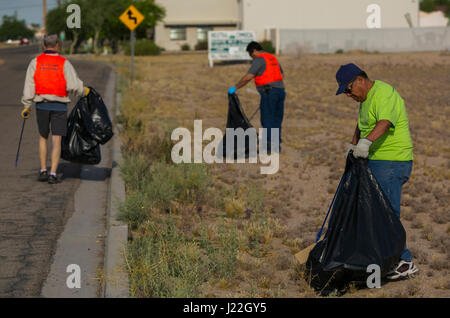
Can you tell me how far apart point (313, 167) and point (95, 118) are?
3.64m

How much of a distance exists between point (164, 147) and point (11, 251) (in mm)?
4673

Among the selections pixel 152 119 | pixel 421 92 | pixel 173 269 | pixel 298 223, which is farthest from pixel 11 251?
pixel 421 92


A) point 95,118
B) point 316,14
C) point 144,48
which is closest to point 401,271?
point 95,118

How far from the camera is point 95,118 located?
30.0ft

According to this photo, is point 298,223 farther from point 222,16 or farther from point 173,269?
point 222,16

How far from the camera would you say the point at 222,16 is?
206ft

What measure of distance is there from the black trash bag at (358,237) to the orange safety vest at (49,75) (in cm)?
461

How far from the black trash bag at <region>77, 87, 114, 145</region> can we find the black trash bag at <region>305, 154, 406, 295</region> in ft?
14.5

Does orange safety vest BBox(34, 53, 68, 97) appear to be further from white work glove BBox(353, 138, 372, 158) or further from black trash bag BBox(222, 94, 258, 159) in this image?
white work glove BBox(353, 138, 372, 158)

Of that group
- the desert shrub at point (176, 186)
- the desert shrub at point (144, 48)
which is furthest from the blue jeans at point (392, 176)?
the desert shrub at point (144, 48)

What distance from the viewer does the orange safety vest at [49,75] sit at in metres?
8.70

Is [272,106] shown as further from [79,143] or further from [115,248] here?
[115,248]

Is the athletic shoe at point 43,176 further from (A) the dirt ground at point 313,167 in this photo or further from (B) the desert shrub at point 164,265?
(B) the desert shrub at point 164,265

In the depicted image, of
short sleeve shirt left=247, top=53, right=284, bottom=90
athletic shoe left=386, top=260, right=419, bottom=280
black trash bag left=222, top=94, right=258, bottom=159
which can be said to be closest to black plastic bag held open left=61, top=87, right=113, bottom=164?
black trash bag left=222, top=94, right=258, bottom=159
